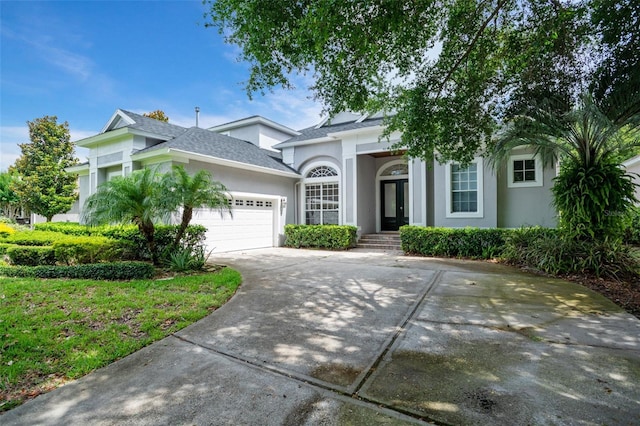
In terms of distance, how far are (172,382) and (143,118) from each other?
14.2 metres

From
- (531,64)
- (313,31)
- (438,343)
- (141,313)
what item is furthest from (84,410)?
(531,64)

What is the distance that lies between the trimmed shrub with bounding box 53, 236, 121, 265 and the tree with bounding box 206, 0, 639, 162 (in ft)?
18.3

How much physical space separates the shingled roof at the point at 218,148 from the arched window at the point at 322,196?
3.48 feet

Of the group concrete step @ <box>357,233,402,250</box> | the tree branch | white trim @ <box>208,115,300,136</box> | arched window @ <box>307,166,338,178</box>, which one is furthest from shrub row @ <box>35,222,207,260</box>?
white trim @ <box>208,115,300,136</box>

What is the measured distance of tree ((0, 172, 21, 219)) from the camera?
24366 millimetres

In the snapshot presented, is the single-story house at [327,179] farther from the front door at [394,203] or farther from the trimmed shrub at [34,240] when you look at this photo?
the trimmed shrub at [34,240]

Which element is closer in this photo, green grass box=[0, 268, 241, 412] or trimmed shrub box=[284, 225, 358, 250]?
green grass box=[0, 268, 241, 412]

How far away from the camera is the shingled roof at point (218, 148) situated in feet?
38.4

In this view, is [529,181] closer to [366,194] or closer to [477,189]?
[477,189]

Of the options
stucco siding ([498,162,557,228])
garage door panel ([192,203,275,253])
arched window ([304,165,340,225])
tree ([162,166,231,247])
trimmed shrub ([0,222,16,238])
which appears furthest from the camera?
arched window ([304,165,340,225])

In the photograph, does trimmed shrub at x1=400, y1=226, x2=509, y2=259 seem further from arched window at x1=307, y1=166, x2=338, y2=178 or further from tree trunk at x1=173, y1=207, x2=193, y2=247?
tree trunk at x1=173, y1=207, x2=193, y2=247

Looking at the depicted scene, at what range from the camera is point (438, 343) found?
12.1 ft

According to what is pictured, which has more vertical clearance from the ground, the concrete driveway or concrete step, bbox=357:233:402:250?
concrete step, bbox=357:233:402:250

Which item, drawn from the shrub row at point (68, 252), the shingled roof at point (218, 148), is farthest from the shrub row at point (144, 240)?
the shingled roof at point (218, 148)
